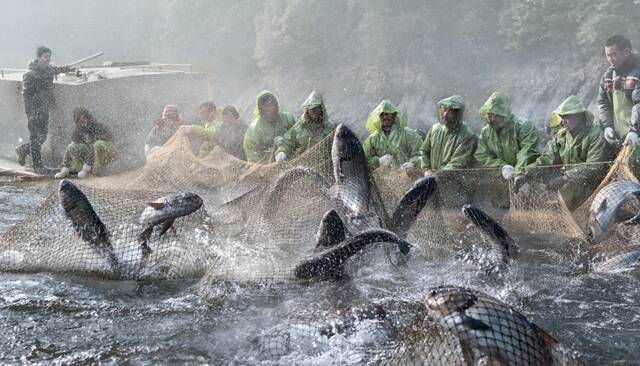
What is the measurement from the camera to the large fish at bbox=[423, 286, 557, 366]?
4.50 meters

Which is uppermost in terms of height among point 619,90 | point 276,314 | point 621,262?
point 619,90

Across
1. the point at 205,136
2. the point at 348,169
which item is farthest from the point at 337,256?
the point at 205,136

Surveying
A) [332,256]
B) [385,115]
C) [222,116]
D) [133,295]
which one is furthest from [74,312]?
[222,116]

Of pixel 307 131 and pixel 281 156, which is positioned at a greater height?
pixel 307 131

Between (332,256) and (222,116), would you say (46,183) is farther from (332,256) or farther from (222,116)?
(332,256)

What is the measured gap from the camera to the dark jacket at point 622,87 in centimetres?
960

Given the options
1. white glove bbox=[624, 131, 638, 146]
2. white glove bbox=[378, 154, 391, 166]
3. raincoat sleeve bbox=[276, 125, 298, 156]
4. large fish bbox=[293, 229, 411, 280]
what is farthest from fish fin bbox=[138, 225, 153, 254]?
white glove bbox=[624, 131, 638, 146]

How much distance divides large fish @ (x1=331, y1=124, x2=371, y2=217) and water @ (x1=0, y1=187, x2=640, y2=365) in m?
0.89

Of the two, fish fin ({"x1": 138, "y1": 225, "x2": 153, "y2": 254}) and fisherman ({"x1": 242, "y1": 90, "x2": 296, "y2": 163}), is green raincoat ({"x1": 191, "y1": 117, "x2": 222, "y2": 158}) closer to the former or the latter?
fisherman ({"x1": 242, "y1": 90, "x2": 296, "y2": 163})

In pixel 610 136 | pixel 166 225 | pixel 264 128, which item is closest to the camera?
pixel 166 225

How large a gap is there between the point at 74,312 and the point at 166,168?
4.41 m

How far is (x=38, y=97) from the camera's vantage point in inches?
580

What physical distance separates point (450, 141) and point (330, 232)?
4.06 m

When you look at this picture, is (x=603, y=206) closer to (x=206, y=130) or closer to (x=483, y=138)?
(x=483, y=138)
